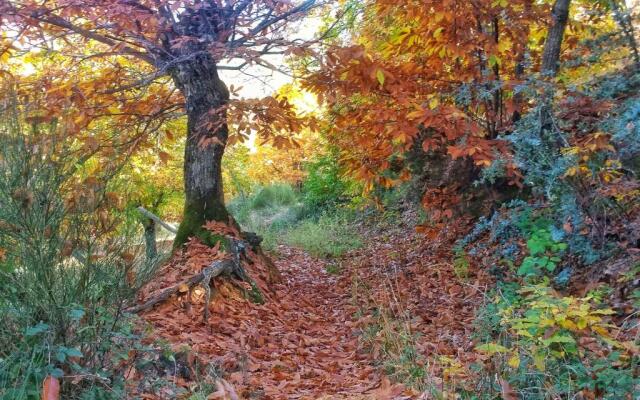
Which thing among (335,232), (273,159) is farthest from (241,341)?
(273,159)

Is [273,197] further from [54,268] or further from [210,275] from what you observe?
[54,268]

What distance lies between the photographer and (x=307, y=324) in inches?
251

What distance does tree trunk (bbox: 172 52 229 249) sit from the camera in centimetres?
700

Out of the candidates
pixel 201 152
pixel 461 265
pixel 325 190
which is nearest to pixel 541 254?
pixel 461 265

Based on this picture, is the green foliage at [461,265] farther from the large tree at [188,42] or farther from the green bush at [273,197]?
the green bush at [273,197]

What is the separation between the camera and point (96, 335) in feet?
10.2

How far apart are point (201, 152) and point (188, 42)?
1.50m

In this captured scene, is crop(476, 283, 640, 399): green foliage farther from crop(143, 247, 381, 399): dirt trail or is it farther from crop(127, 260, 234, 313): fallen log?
crop(127, 260, 234, 313): fallen log

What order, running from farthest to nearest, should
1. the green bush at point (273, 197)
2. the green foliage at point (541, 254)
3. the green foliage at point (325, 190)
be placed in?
the green bush at point (273, 197) < the green foliage at point (325, 190) < the green foliage at point (541, 254)

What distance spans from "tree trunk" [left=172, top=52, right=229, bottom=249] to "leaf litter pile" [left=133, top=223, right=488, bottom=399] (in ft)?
1.49

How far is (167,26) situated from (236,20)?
0.80 m

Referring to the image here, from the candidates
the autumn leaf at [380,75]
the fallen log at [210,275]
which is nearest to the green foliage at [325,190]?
the fallen log at [210,275]

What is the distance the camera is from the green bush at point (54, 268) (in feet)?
9.24

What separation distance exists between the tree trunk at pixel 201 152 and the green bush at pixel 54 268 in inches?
146
